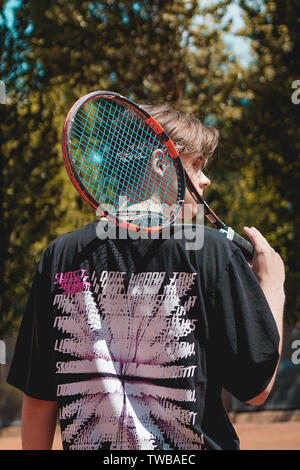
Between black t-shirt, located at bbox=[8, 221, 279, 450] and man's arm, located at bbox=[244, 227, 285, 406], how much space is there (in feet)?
0.20

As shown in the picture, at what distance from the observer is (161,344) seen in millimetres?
1361

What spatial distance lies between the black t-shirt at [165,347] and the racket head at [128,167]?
0.15 m

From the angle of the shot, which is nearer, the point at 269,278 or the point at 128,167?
the point at 269,278

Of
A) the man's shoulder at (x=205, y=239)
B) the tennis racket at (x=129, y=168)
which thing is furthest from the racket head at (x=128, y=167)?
the man's shoulder at (x=205, y=239)

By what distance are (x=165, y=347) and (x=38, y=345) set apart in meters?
0.43

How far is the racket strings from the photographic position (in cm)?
163

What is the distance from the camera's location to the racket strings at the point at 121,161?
5.34 feet
